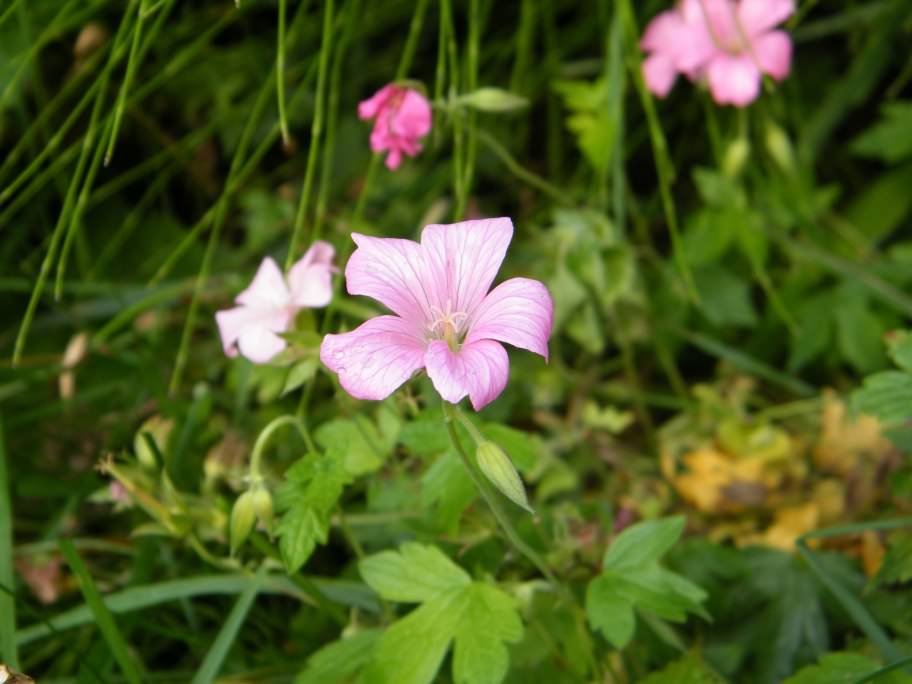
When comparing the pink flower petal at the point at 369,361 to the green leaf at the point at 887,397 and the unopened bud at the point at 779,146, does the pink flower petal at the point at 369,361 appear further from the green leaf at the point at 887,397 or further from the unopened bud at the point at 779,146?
the unopened bud at the point at 779,146

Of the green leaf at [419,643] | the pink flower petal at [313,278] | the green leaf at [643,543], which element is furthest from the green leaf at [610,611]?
the pink flower petal at [313,278]

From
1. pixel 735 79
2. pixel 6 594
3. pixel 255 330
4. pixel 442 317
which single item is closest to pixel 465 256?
pixel 442 317

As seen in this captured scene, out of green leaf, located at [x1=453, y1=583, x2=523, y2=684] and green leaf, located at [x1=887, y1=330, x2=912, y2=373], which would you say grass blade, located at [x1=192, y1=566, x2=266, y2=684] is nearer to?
green leaf, located at [x1=453, y1=583, x2=523, y2=684]

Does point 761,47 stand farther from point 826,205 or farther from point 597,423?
point 597,423

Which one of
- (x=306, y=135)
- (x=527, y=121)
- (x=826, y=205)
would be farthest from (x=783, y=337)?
(x=306, y=135)

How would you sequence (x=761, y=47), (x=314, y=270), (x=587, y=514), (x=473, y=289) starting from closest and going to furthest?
(x=473, y=289) < (x=314, y=270) < (x=587, y=514) < (x=761, y=47)

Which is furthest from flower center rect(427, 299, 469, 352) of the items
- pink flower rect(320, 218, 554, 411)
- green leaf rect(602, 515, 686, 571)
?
green leaf rect(602, 515, 686, 571)
